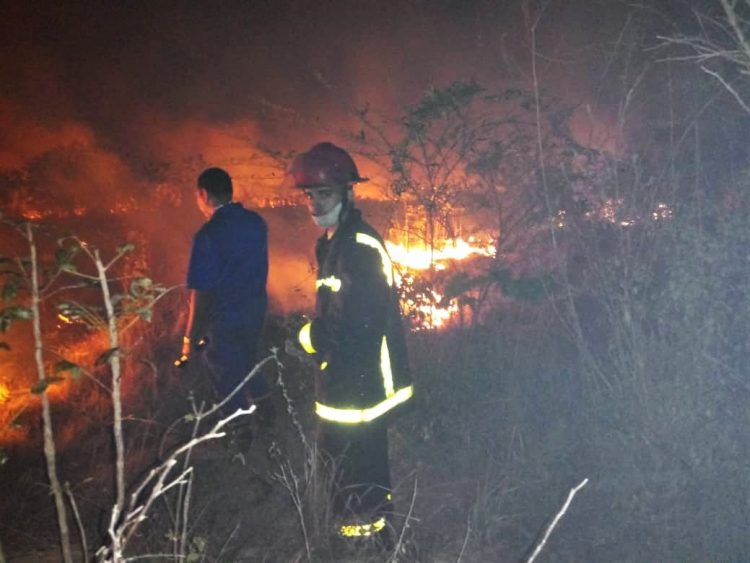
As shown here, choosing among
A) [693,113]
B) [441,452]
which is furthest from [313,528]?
[693,113]

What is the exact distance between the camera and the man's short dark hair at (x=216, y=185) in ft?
15.6

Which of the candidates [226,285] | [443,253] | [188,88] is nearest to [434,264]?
[443,253]

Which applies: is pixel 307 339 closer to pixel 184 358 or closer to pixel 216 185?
pixel 184 358

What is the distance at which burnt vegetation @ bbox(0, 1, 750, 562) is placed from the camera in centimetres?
389

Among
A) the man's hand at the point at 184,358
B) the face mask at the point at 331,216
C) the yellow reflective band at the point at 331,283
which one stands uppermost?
the face mask at the point at 331,216

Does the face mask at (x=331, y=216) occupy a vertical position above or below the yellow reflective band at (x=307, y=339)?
above

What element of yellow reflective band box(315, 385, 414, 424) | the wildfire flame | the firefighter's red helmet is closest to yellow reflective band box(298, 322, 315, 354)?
yellow reflective band box(315, 385, 414, 424)

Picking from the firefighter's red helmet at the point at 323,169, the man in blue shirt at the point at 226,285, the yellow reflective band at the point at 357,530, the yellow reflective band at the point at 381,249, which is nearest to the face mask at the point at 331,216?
the firefighter's red helmet at the point at 323,169

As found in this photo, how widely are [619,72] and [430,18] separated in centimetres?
440

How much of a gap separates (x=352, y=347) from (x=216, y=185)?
1802 millimetres

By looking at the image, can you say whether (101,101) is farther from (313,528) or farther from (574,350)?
(313,528)

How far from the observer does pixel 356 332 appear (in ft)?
11.2

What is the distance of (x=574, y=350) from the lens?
5.57 metres

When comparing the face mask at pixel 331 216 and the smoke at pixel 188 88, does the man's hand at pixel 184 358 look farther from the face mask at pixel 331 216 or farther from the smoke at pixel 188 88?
the smoke at pixel 188 88
